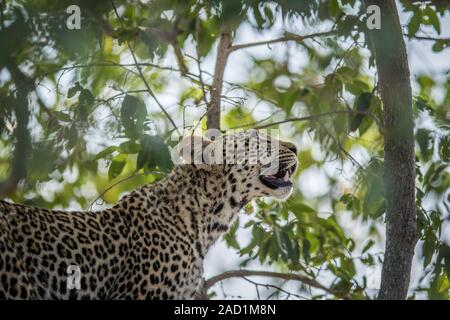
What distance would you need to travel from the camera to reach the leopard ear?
945 centimetres

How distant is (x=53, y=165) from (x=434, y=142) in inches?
151

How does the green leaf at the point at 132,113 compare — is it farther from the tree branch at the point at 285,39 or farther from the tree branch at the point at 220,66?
the tree branch at the point at 285,39

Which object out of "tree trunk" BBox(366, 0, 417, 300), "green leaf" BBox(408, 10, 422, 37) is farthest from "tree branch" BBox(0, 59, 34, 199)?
"green leaf" BBox(408, 10, 422, 37)

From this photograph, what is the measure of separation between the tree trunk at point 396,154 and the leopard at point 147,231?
1217 mm

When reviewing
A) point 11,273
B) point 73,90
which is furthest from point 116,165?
point 11,273

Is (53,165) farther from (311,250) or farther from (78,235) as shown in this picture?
(311,250)

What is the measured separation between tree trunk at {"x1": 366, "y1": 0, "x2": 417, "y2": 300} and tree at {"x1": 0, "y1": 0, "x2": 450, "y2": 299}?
0.04 ft

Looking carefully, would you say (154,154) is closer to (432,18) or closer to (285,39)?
(285,39)

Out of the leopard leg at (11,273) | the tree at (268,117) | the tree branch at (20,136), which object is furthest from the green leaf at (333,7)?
the leopard leg at (11,273)

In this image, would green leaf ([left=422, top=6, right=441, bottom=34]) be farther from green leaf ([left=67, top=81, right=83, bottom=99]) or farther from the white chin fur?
green leaf ([left=67, top=81, right=83, bottom=99])

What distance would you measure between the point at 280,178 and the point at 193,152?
90cm

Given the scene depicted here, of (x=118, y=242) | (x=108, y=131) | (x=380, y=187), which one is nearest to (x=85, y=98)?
(x=108, y=131)

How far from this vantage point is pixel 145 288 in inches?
343

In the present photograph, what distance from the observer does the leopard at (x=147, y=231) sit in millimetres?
8148
